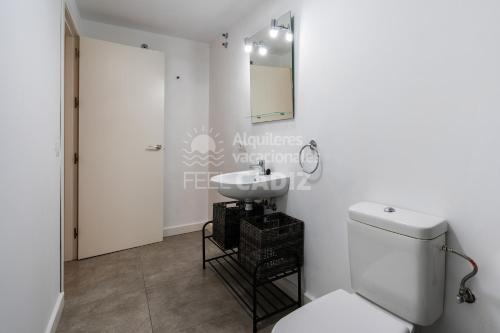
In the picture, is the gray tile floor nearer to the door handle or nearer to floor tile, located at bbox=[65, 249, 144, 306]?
floor tile, located at bbox=[65, 249, 144, 306]

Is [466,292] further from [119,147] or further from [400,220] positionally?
[119,147]

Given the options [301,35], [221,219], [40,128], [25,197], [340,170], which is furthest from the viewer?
[221,219]

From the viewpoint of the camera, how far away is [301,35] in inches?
70.4

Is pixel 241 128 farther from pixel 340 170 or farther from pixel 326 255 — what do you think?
pixel 326 255

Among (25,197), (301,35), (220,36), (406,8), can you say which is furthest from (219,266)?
(220,36)

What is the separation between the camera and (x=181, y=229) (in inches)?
126

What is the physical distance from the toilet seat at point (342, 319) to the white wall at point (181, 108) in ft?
7.75

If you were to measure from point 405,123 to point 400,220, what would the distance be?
45cm

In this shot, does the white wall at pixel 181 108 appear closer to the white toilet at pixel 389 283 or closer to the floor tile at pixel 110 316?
the floor tile at pixel 110 316

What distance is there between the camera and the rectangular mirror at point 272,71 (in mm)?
1870

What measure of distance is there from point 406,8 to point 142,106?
2410 mm

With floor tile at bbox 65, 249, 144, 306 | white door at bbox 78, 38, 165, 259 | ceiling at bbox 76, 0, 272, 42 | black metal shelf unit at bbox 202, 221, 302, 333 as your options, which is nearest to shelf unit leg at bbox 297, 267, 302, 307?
black metal shelf unit at bbox 202, 221, 302, 333

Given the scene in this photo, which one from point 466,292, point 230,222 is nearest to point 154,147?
point 230,222

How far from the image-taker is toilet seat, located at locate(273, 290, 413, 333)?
0.99 m
